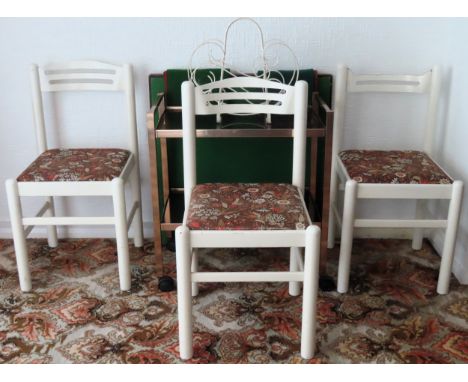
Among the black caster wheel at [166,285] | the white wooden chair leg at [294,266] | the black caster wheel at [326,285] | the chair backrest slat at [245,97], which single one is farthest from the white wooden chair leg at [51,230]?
the black caster wheel at [326,285]

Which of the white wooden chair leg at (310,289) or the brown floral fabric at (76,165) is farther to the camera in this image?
the brown floral fabric at (76,165)

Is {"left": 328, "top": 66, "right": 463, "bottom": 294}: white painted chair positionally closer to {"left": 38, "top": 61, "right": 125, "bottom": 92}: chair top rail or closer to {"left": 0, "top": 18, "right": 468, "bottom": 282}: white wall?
{"left": 0, "top": 18, "right": 468, "bottom": 282}: white wall

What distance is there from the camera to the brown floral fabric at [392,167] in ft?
6.93

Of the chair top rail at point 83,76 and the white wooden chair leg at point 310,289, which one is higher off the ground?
the chair top rail at point 83,76

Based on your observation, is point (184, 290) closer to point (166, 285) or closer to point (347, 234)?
point (166, 285)

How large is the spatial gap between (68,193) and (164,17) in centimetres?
82

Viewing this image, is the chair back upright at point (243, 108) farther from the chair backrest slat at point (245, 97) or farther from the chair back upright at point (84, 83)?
the chair back upright at point (84, 83)

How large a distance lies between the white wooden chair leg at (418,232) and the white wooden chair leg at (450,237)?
327 millimetres

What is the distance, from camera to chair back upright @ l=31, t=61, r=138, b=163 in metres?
2.36

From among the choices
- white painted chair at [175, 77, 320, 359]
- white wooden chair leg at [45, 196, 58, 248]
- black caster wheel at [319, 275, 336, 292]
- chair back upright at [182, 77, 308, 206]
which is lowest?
black caster wheel at [319, 275, 336, 292]

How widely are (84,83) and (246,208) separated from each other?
100 centimetres

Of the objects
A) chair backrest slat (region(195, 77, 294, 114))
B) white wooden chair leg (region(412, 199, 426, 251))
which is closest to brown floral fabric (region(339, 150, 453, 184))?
white wooden chair leg (region(412, 199, 426, 251))

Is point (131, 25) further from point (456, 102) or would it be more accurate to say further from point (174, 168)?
point (456, 102)

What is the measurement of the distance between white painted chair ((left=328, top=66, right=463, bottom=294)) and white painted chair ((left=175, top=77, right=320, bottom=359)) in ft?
0.77
